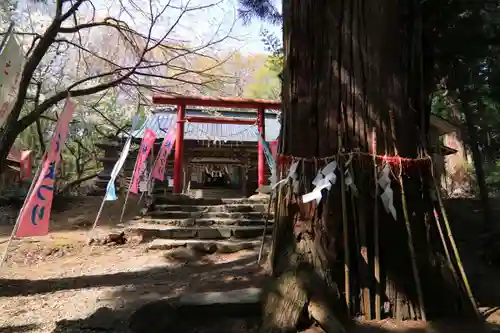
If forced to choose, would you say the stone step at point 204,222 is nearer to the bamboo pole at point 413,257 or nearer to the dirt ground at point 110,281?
the dirt ground at point 110,281

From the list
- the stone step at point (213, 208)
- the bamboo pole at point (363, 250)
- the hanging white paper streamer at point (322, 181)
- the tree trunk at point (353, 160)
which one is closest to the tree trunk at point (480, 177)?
the tree trunk at point (353, 160)

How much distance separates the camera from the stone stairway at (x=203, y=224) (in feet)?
21.1

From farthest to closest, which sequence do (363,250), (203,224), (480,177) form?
1. (203,224)
2. (480,177)
3. (363,250)

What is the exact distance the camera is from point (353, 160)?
8.36 ft

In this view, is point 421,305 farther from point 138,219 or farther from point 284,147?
point 138,219

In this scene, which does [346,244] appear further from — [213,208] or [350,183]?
[213,208]

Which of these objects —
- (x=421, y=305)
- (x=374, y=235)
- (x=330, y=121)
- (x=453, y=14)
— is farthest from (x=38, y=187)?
(x=453, y=14)

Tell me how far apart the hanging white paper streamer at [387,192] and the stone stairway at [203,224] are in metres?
3.75

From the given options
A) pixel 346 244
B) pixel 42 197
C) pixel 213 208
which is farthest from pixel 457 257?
pixel 213 208

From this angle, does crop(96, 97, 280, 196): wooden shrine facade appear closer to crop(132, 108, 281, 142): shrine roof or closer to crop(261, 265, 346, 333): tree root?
crop(132, 108, 281, 142): shrine roof

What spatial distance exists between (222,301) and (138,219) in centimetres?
590

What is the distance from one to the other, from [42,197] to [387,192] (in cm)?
379

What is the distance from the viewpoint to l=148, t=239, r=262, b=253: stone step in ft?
20.5

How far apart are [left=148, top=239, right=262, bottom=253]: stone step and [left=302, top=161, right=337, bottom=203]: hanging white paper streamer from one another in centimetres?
398
